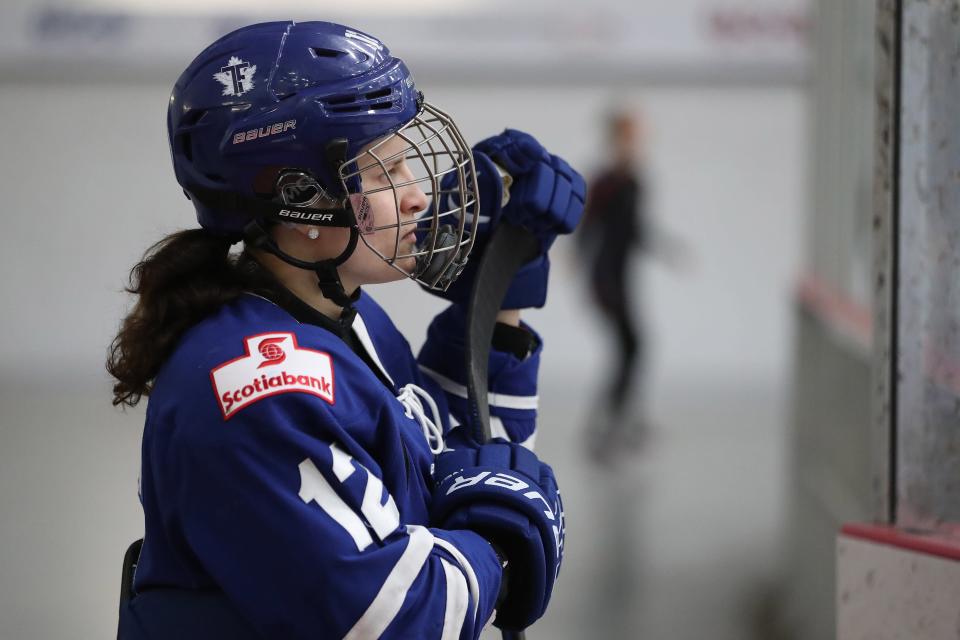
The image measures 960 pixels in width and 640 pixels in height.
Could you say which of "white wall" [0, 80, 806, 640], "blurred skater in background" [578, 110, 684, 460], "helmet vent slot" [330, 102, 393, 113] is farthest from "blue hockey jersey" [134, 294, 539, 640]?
"white wall" [0, 80, 806, 640]

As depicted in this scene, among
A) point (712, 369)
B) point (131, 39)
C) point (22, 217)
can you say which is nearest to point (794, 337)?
point (712, 369)

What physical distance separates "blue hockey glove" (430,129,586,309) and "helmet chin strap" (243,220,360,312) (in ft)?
0.81

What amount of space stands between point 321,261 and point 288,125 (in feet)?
0.50

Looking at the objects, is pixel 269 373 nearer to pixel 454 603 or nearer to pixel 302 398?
pixel 302 398

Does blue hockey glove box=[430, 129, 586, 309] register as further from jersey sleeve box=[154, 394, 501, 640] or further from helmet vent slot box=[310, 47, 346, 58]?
jersey sleeve box=[154, 394, 501, 640]

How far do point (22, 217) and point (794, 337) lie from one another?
15.1 feet

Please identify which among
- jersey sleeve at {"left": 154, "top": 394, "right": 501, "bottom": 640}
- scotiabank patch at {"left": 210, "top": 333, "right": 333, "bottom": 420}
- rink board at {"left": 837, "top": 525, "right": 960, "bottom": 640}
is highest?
scotiabank patch at {"left": 210, "top": 333, "right": 333, "bottom": 420}

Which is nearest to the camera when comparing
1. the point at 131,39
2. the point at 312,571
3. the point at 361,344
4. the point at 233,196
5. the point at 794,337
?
the point at 312,571

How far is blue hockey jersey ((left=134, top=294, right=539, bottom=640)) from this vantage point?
979 millimetres

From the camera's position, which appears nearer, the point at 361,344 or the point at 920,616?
the point at 361,344

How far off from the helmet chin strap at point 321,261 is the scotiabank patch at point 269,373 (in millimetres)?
94

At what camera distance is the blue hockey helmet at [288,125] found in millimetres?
1073

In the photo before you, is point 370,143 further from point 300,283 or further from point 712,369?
point 712,369

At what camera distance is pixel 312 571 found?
97 cm
